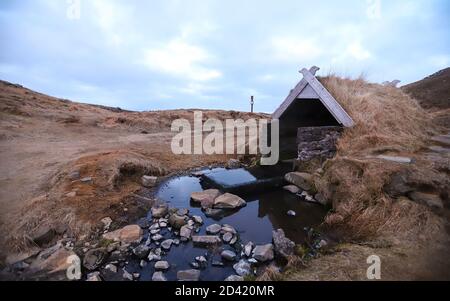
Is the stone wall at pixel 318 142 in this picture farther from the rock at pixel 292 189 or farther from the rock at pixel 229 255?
the rock at pixel 229 255

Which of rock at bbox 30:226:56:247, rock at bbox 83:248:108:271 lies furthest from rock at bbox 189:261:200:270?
rock at bbox 30:226:56:247

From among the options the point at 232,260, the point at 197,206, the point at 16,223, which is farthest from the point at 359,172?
the point at 16,223

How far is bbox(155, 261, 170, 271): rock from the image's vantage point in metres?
4.01

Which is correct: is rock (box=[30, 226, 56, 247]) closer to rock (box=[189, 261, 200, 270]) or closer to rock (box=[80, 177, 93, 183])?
rock (box=[80, 177, 93, 183])

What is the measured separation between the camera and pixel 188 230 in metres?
5.05

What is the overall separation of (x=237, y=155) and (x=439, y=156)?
6.63 metres

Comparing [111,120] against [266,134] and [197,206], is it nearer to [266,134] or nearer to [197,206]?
[266,134]

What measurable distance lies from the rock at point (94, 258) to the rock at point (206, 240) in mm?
1567

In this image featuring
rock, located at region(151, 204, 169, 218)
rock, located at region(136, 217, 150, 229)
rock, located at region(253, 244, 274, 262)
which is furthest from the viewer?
rock, located at region(151, 204, 169, 218)

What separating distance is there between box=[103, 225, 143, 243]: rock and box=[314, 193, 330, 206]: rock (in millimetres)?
4355

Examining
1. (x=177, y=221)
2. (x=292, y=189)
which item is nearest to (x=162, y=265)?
(x=177, y=221)

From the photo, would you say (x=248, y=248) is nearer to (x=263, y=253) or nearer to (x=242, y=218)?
(x=263, y=253)

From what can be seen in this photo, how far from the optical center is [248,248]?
4.52 meters

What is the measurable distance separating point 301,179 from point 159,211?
4.15 m
